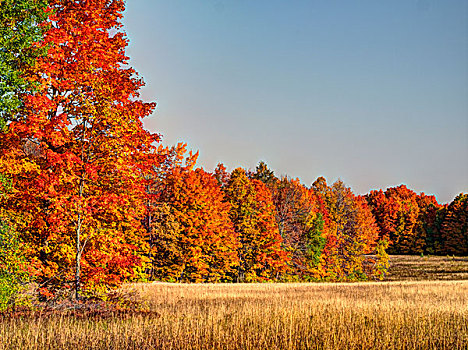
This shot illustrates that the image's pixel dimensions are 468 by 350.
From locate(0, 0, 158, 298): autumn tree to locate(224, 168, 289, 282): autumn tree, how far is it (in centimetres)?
3546

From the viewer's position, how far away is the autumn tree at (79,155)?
1515 cm

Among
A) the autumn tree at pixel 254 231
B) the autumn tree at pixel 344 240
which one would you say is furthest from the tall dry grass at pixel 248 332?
the autumn tree at pixel 344 240

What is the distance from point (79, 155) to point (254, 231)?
36.7 meters

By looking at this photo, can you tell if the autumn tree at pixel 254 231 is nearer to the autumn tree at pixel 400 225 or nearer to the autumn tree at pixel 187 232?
the autumn tree at pixel 187 232

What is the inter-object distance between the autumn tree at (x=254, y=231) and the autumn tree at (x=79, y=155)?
3546cm

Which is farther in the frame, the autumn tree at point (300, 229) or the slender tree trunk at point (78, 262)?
the autumn tree at point (300, 229)

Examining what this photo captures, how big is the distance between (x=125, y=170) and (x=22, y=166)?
3224 millimetres

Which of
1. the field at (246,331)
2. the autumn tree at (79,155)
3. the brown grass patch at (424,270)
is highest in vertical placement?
the autumn tree at (79,155)

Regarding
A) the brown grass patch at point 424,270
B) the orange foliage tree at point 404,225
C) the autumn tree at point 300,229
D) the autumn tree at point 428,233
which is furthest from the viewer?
the orange foliage tree at point 404,225

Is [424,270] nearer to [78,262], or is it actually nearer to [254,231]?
[254,231]

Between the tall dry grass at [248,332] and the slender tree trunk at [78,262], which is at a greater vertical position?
the slender tree trunk at [78,262]

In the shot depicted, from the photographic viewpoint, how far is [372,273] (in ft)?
211

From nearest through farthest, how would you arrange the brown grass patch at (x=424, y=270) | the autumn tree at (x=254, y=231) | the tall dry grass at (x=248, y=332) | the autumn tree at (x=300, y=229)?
1. the tall dry grass at (x=248, y=332)
2. the autumn tree at (x=254, y=231)
3. the autumn tree at (x=300, y=229)
4. the brown grass patch at (x=424, y=270)

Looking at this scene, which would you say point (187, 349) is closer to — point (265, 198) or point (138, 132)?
point (138, 132)
